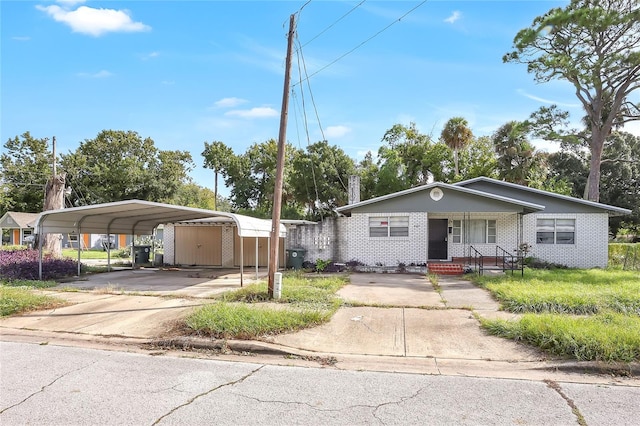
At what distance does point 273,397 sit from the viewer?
14.9 feet

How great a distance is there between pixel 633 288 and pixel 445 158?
83.9 ft

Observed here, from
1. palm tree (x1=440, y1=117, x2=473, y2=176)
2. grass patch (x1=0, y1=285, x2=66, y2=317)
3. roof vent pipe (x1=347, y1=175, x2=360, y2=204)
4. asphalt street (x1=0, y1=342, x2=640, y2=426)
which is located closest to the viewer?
asphalt street (x1=0, y1=342, x2=640, y2=426)

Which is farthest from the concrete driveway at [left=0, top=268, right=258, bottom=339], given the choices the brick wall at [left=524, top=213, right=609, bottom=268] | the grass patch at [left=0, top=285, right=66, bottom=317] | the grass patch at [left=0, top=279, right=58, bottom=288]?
the brick wall at [left=524, top=213, right=609, bottom=268]

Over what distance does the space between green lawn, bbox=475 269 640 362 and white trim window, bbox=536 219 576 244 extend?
550 cm

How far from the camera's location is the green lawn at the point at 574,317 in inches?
232

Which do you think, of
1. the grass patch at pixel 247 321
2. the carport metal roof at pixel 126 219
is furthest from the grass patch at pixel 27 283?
the grass patch at pixel 247 321

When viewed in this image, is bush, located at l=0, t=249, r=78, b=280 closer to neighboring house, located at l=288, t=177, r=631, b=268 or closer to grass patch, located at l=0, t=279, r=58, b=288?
grass patch, located at l=0, t=279, r=58, b=288

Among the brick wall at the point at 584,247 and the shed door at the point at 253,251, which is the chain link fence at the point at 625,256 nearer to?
the brick wall at the point at 584,247

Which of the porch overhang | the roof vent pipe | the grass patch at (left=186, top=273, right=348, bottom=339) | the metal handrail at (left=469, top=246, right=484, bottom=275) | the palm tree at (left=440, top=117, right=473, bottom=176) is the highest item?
the palm tree at (left=440, top=117, right=473, bottom=176)

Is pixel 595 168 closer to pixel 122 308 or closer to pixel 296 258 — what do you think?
pixel 296 258

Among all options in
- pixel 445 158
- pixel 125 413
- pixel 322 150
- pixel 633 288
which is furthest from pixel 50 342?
pixel 445 158

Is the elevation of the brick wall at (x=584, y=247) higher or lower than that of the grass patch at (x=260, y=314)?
higher

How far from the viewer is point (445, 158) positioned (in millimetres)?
35500

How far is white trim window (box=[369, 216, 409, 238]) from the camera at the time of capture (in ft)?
60.1
